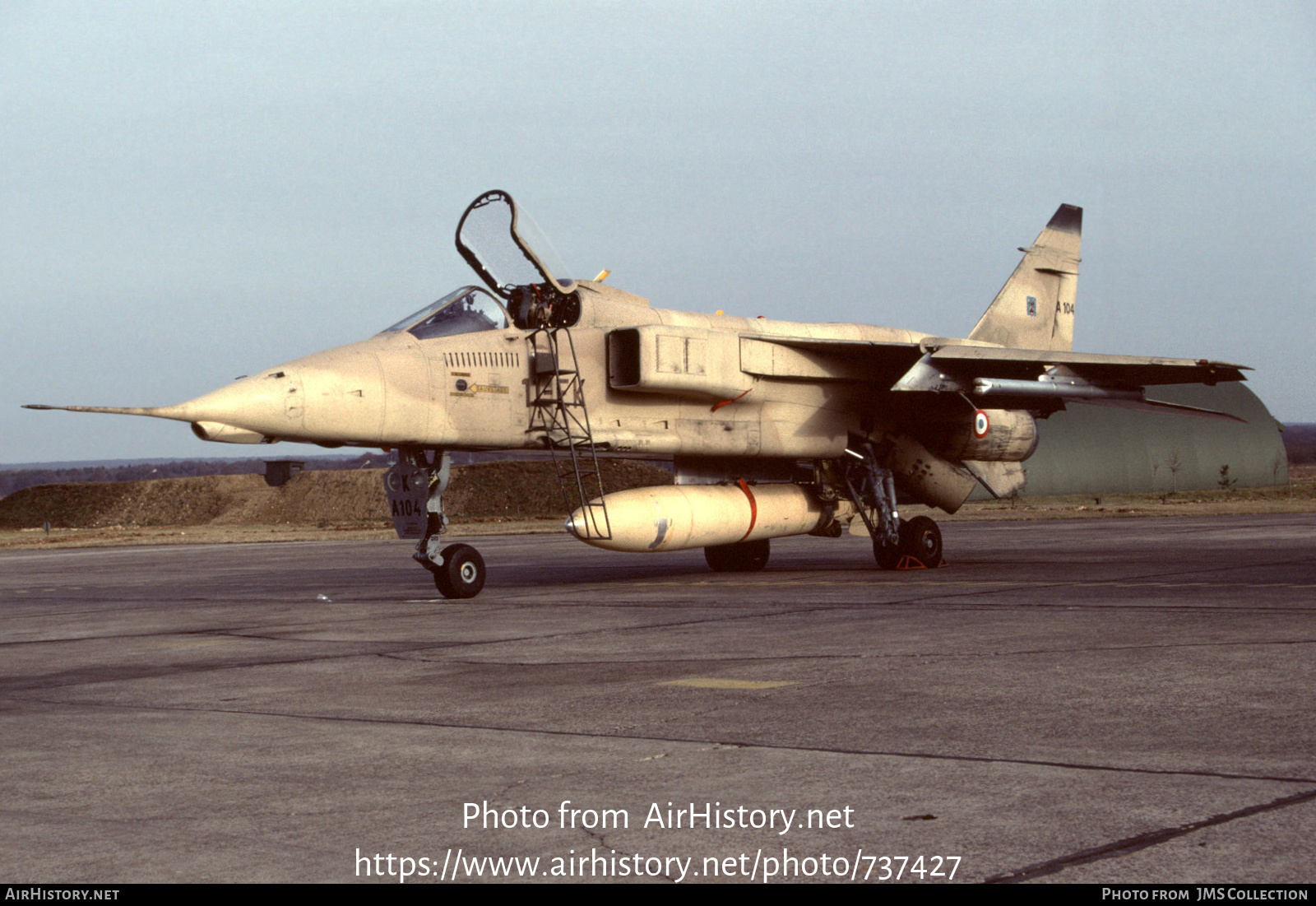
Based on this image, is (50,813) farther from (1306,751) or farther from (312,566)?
(312,566)

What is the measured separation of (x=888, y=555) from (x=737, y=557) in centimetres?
221

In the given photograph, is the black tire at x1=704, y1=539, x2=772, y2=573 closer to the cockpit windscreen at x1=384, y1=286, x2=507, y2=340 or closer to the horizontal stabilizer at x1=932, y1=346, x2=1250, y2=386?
the horizontal stabilizer at x1=932, y1=346, x2=1250, y2=386

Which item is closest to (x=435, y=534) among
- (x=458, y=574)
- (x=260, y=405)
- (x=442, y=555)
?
(x=442, y=555)

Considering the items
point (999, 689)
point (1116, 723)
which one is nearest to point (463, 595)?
point (999, 689)

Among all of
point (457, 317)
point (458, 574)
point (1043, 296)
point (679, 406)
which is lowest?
point (458, 574)

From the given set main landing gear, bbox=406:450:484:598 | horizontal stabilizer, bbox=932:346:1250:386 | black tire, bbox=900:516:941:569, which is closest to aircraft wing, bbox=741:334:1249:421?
horizontal stabilizer, bbox=932:346:1250:386

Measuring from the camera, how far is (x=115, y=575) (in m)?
23.0

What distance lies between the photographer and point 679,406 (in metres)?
16.6

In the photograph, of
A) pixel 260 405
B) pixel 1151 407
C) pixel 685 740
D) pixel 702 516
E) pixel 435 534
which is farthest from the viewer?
pixel 1151 407

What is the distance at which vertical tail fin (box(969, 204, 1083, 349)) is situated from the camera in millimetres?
21062

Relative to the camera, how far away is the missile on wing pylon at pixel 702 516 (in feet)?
48.8

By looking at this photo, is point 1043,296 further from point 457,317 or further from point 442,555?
point 442,555

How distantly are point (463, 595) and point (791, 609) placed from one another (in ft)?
13.5

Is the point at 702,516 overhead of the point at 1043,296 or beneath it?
beneath
